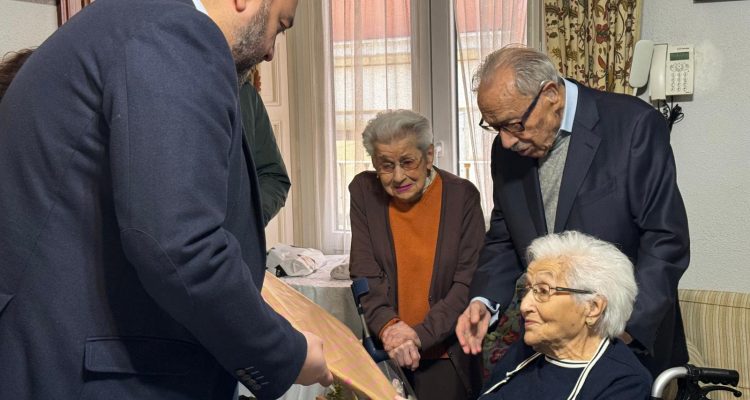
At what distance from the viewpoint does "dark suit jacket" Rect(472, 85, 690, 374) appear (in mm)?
2279

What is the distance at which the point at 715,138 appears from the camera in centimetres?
353

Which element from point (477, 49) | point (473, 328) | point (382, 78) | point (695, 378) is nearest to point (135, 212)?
point (473, 328)

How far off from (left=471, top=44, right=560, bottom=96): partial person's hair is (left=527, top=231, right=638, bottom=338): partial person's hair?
44 cm

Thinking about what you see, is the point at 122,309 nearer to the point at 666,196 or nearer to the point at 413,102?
the point at 666,196

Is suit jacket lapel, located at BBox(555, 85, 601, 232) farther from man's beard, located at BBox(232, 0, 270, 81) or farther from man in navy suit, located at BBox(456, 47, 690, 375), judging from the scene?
man's beard, located at BBox(232, 0, 270, 81)

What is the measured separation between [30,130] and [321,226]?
3805 mm

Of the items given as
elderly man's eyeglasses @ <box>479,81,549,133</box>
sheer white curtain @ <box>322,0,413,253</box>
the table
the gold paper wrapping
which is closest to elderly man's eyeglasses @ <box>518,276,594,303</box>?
elderly man's eyeglasses @ <box>479,81,549,133</box>

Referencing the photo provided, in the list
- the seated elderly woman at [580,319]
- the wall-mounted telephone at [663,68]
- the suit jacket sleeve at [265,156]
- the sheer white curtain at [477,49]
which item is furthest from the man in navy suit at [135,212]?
the sheer white curtain at [477,49]

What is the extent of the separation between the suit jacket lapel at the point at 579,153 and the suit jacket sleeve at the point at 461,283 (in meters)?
0.66

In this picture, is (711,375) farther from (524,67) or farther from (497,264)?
(524,67)

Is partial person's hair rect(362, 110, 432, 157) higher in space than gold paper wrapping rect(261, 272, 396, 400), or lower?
higher

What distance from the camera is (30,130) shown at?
1124mm

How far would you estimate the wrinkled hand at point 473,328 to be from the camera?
241 centimetres

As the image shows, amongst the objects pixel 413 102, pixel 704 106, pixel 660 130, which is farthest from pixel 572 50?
pixel 660 130
